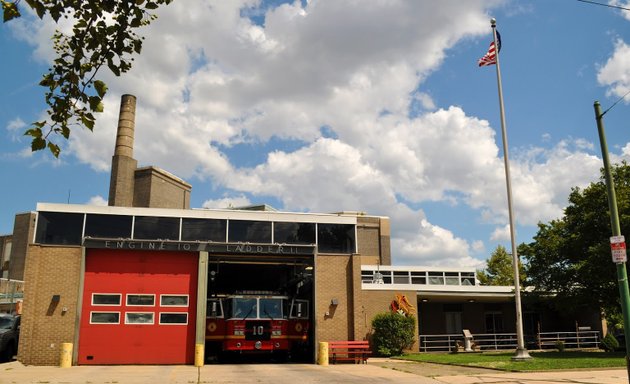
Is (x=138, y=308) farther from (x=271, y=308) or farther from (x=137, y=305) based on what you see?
(x=271, y=308)

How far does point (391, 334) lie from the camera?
85.4 ft

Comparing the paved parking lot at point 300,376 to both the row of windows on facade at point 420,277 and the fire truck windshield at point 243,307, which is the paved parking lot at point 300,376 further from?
the row of windows on facade at point 420,277

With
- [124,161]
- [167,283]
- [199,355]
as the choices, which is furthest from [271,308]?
[124,161]

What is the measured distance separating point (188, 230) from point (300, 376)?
9.25 meters

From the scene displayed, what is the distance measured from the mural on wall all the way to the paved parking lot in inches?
331

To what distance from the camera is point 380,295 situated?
27.8m

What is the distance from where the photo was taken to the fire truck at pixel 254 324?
73.9ft

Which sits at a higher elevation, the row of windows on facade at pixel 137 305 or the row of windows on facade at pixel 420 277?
the row of windows on facade at pixel 420 277

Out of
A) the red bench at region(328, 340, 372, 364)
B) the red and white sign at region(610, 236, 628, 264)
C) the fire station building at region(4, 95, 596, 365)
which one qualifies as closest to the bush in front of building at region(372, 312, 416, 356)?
the fire station building at region(4, 95, 596, 365)

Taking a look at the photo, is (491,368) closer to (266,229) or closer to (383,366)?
(383,366)

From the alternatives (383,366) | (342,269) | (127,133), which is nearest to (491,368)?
(383,366)

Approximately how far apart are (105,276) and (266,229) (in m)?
6.78

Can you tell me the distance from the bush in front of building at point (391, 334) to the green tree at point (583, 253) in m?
7.90

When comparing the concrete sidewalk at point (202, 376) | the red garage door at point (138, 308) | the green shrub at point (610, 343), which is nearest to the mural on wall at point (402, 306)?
the concrete sidewalk at point (202, 376)
